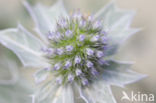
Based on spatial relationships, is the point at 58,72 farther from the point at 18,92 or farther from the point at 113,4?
the point at 113,4

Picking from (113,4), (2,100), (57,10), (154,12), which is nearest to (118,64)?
(113,4)

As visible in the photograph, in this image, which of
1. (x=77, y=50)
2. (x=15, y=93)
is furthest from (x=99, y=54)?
(x=15, y=93)

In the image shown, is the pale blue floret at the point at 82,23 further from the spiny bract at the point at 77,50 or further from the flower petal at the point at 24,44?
the flower petal at the point at 24,44

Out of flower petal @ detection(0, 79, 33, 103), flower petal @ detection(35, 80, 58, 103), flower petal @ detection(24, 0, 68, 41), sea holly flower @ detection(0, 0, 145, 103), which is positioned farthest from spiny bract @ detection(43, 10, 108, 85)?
flower petal @ detection(0, 79, 33, 103)

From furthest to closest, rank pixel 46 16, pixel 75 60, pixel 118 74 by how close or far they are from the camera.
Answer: pixel 46 16 → pixel 118 74 → pixel 75 60

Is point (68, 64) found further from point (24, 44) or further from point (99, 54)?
point (24, 44)

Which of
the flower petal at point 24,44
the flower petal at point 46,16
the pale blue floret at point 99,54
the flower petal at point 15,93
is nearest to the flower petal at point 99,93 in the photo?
the pale blue floret at point 99,54

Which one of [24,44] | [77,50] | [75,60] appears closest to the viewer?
[75,60]
